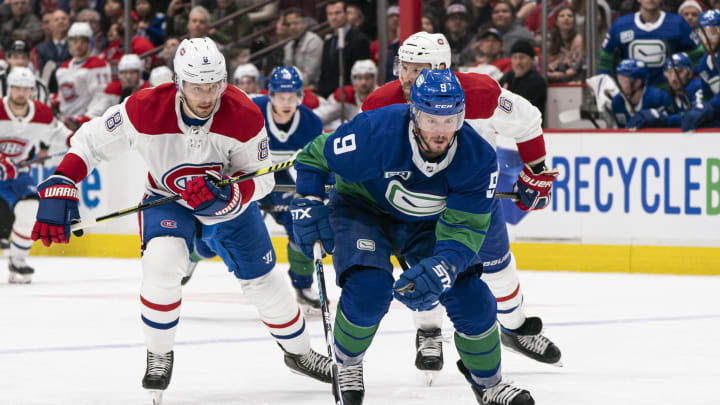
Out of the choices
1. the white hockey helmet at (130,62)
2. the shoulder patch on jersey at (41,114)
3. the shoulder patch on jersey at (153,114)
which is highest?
the shoulder patch on jersey at (153,114)

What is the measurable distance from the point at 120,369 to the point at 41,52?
755 cm

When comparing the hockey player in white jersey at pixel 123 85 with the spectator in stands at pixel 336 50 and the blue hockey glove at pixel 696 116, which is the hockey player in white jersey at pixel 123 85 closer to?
the spectator in stands at pixel 336 50

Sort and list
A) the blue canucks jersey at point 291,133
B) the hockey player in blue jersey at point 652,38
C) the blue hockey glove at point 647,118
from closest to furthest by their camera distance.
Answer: the blue canucks jersey at point 291,133
the blue hockey glove at point 647,118
the hockey player in blue jersey at point 652,38

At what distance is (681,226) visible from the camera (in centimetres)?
845

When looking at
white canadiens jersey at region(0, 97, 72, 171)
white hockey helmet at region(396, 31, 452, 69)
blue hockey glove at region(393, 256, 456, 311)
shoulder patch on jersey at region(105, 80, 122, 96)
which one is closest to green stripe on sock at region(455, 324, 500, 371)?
blue hockey glove at region(393, 256, 456, 311)

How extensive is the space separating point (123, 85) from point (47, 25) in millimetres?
1883

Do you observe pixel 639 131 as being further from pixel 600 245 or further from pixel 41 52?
pixel 41 52

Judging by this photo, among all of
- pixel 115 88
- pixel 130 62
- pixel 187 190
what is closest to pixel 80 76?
pixel 115 88

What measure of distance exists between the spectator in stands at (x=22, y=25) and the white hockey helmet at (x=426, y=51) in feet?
27.9

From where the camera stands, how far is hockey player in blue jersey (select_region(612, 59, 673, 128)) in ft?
29.0

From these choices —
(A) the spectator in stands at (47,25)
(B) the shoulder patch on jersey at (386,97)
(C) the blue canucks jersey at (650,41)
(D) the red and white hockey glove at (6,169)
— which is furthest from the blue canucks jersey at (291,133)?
(A) the spectator in stands at (47,25)

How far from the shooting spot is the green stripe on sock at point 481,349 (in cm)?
395

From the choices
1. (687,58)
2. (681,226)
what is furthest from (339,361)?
(687,58)

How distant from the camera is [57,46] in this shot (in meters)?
11.9
